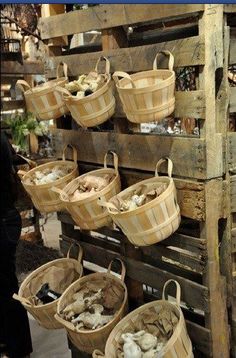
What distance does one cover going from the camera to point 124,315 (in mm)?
2309

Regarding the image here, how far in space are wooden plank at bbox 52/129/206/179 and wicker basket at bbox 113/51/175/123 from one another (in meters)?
0.19

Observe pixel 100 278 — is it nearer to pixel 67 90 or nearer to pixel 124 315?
pixel 124 315

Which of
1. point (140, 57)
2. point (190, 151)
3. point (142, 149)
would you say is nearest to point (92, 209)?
point (142, 149)

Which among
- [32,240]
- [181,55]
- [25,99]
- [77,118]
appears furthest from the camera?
[32,240]

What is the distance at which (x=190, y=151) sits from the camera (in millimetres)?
2004

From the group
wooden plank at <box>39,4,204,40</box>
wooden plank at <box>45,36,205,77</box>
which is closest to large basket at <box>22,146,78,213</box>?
wooden plank at <box>45,36,205,77</box>

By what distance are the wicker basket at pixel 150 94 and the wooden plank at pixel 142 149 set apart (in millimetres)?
192

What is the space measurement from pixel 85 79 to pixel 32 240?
64.3 inches

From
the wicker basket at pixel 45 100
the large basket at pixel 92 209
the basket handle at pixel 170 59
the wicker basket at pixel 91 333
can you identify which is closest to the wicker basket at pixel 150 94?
the basket handle at pixel 170 59

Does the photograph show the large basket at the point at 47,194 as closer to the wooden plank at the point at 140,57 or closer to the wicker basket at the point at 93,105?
the wicker basket at the point at 93,105

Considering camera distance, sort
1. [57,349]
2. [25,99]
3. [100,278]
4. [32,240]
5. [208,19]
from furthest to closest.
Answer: [32,240], [57,349], [100,278], [25,99], [208,19]

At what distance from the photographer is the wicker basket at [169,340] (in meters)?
1.87

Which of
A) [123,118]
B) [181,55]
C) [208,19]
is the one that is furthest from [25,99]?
[208,19]

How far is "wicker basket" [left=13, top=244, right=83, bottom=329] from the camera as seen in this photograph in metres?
2.40
